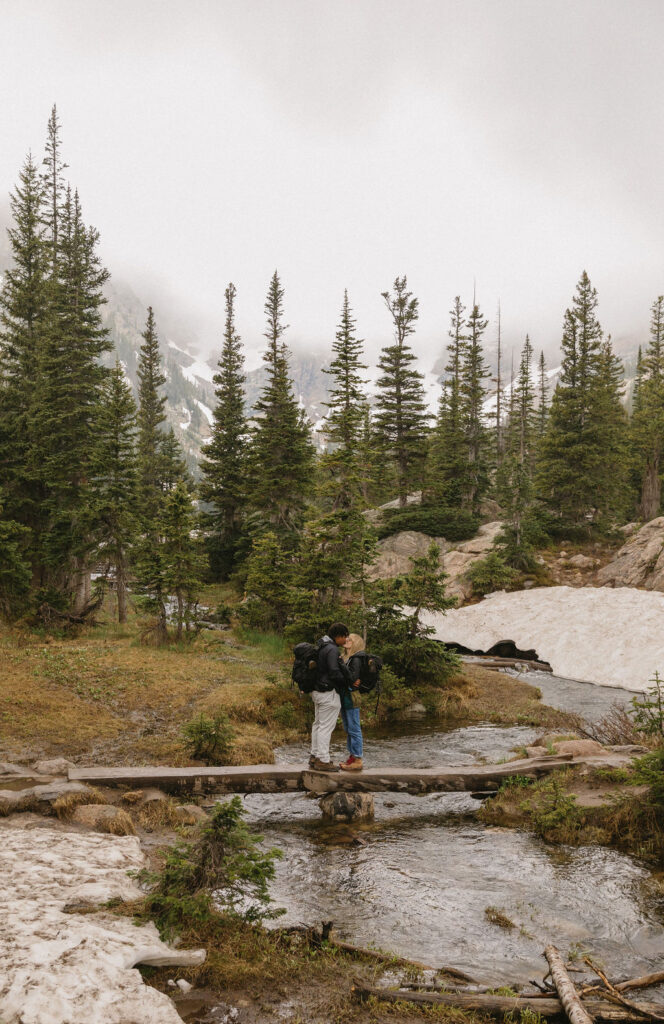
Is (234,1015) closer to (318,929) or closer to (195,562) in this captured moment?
(318,929)

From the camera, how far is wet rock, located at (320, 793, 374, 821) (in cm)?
947

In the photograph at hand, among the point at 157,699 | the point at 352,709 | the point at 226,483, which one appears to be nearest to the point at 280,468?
the point at 226,483

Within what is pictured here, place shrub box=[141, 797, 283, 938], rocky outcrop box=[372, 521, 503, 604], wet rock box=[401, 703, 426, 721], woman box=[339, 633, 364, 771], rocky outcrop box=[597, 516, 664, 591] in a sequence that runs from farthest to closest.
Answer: rocky outcrop box=[372, 521, 503, 604] → rocky outcrop box=[597, 516, 664, 591] → wet rock box=[401, 703, 426, 721] → woman box=[339, 633, 364, 771] → shrub box=[141, 797, 283, 938]

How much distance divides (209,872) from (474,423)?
4950 cm

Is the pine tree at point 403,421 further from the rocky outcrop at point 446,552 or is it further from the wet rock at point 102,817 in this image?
the wet rock at point 102,817

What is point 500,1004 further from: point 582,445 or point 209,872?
point 582,445

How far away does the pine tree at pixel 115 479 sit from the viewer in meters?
25.0

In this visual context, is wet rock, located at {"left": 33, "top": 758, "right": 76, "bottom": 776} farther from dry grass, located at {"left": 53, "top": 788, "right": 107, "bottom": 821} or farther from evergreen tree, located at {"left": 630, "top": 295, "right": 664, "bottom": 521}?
evergreen tree, located at {"left": 630, "top": 295, "right": 664, "bottom": 521}

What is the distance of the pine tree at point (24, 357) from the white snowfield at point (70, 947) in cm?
2189

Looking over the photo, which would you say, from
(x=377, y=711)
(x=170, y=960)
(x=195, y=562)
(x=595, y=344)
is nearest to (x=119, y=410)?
(x=195, y=562)

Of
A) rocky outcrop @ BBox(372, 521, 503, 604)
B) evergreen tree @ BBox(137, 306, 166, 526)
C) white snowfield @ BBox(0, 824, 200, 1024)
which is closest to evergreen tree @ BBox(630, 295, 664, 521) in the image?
rocky outcrop @ BBox(372, 521, 503, 604)

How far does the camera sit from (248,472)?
39.3 meters

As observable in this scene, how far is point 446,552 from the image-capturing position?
4253 cm

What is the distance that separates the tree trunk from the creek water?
138 feet
